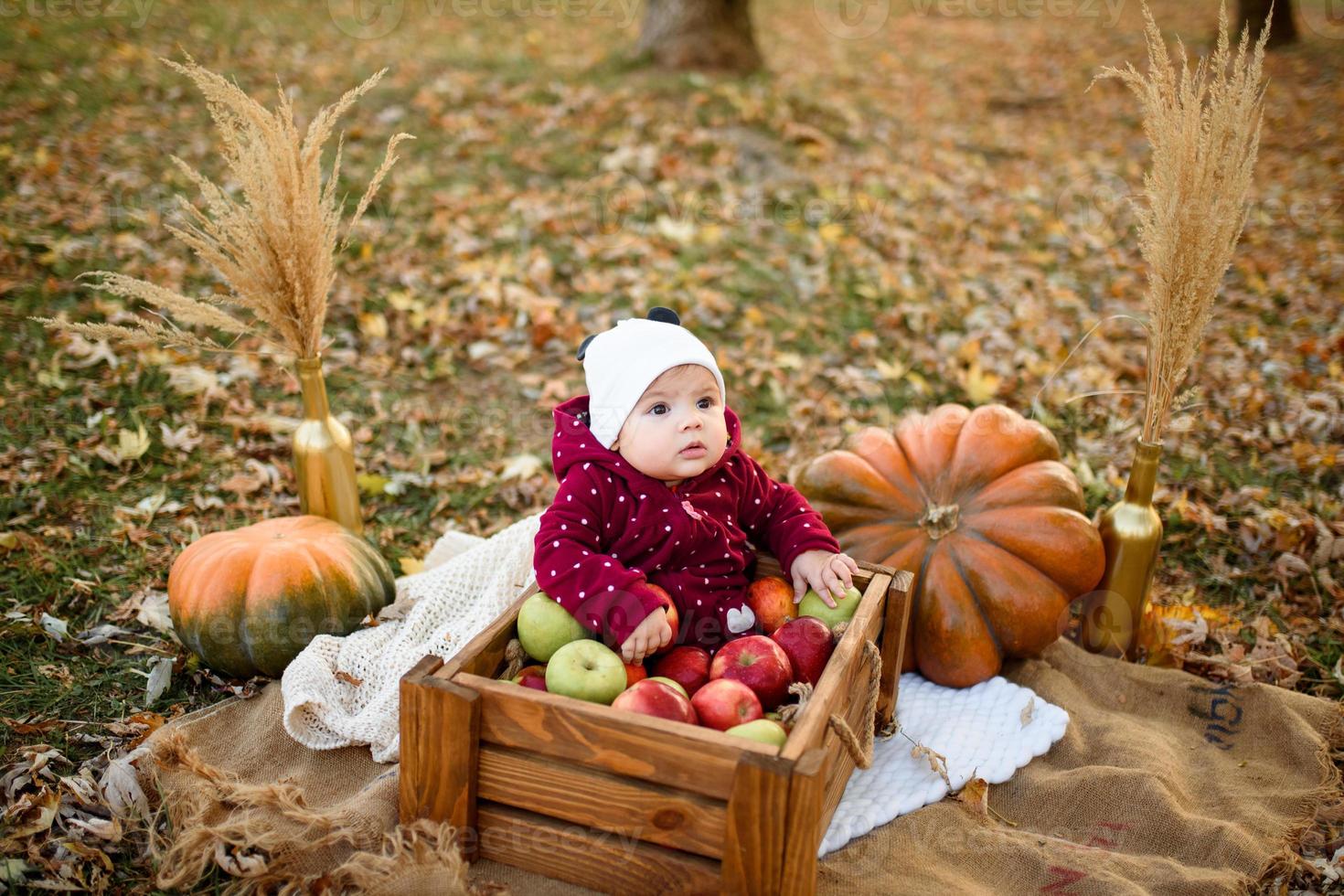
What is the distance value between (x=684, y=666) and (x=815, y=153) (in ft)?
21.6

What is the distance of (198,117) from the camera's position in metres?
8.05

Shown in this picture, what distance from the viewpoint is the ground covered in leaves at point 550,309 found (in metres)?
3.83

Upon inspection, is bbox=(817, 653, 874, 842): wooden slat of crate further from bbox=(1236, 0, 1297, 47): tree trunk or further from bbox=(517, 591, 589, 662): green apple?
bbox=(1236, 0, 1297, 47): tree trunk

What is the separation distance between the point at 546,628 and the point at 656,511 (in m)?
0.50

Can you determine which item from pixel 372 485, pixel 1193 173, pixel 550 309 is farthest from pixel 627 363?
pixel 550 309

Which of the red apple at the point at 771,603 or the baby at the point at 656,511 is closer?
the baby at the point at 656,511

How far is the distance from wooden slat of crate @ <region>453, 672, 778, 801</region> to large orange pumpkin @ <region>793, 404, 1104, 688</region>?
147 cm

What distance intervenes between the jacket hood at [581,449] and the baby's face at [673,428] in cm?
6

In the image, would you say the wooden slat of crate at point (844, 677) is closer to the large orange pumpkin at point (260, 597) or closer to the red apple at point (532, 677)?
the red apple at point (532, 677)

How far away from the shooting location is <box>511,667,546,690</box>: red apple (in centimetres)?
271

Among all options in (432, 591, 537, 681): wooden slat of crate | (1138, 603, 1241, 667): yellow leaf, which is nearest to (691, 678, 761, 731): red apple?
(432, 591, 537, 681): wooden slat of crate

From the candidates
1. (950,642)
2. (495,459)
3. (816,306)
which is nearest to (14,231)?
(495,459)

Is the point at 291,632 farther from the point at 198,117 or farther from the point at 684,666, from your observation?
the point at 198,117

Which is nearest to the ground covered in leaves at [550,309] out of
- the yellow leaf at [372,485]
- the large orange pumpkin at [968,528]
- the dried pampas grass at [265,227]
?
the yellow leaf at [372,485]
